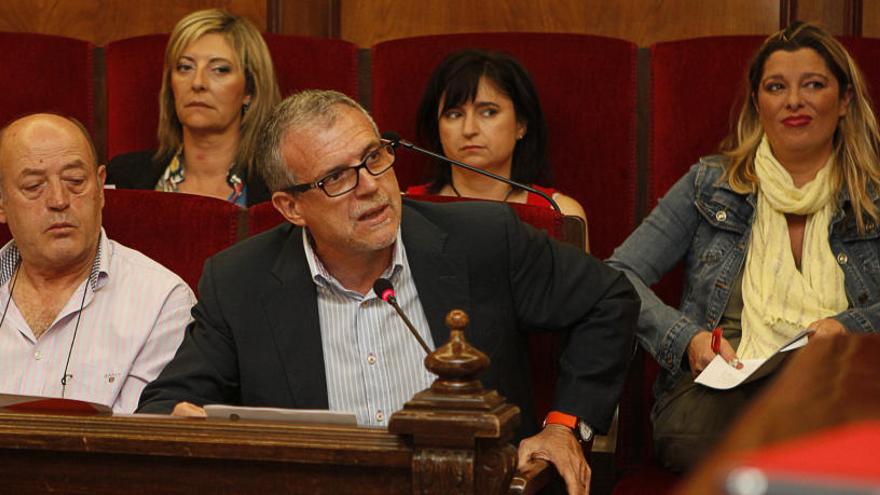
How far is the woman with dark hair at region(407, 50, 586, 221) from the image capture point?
1.82 meters

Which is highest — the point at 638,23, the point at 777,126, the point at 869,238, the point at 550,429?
the point at 638,23

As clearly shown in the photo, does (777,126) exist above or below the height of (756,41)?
below

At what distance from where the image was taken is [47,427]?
2.85 ft

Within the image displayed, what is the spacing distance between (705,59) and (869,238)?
389mm

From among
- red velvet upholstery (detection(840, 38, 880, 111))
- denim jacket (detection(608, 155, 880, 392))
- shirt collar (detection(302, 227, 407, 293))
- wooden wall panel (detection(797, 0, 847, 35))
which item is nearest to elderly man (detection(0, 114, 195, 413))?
shirt collar (detection(302, 227, 407, 293))

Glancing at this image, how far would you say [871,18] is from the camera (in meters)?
2.01

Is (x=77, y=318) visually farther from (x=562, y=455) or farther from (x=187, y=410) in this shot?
(x=562, y=455)

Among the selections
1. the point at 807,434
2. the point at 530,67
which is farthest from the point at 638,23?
the point at 807,434

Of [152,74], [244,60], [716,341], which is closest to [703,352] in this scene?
[716,341]

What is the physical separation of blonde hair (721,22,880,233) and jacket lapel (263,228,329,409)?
0.65 meters

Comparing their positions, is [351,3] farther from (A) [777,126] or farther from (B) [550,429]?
(B) [550,429]

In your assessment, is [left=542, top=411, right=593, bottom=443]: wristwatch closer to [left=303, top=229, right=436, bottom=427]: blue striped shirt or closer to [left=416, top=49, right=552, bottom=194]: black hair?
[left=303, top=229, right=436, bottom=427]: blue striped shirt

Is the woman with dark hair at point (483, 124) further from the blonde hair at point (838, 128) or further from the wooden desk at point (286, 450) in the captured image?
the wooden desk at point (286, 450)

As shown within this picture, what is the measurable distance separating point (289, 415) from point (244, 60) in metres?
1.13
